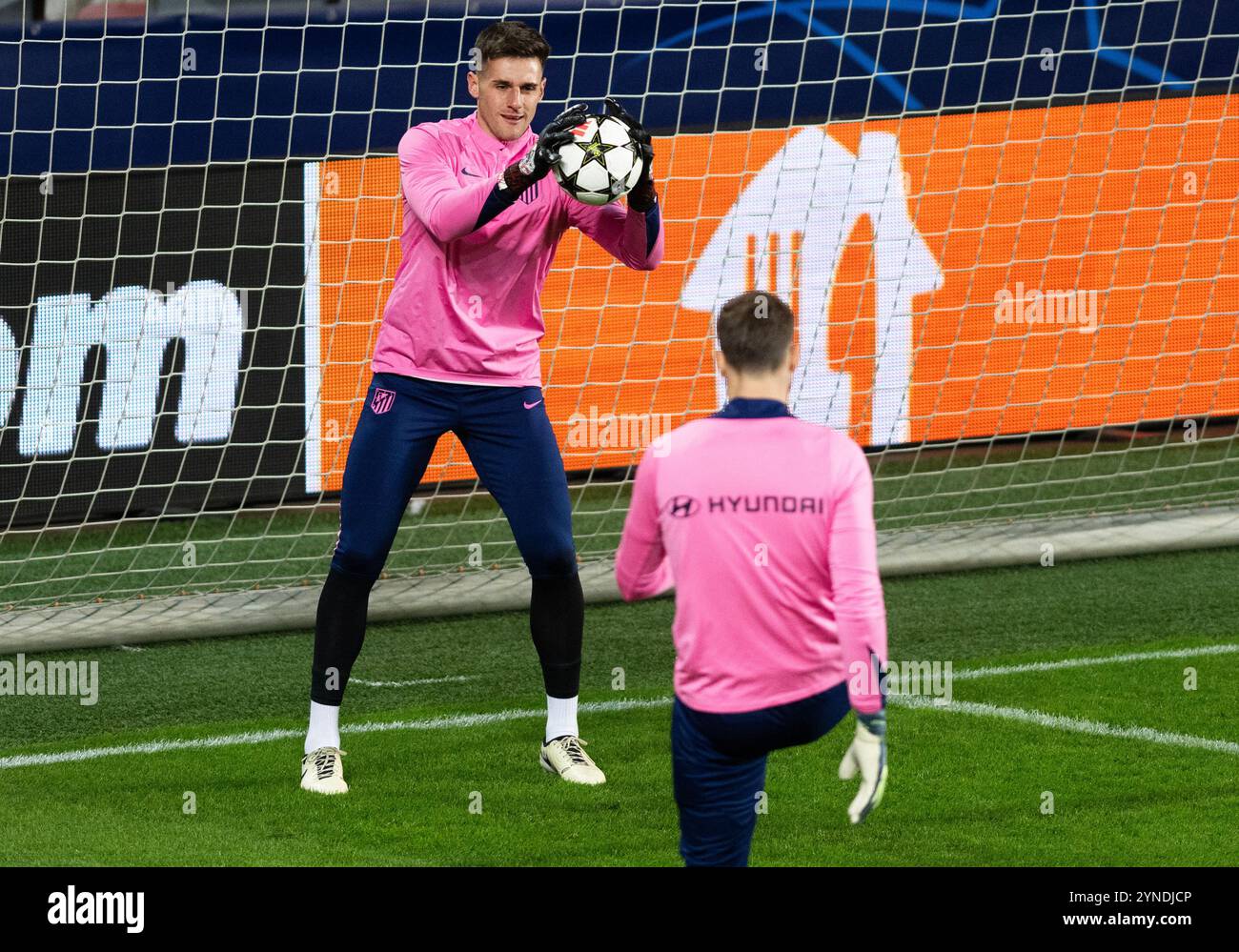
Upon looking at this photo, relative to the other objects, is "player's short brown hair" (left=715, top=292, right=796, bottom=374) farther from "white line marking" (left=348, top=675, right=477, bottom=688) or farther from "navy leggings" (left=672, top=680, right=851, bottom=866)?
"white line marking" (left=348, top=675, right=477, bottom=688)

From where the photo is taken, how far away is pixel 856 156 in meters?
9.53

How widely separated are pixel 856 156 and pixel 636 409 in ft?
5.64

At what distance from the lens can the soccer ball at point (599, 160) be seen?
185 inches

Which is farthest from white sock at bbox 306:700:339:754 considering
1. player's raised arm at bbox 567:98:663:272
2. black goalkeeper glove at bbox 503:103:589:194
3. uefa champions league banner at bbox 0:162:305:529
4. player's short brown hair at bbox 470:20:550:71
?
uefa champions league banner at bbox 0:162:305:529

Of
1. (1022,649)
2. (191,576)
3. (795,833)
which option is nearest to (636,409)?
(191,576)

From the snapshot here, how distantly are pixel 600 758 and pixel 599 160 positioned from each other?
1.89 metres

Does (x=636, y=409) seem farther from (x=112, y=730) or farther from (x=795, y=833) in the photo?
(x=795, y=833)

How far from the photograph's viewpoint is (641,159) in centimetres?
479

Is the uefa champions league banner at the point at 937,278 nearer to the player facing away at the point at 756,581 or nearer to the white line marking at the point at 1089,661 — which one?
the white line marking at the point at 1089,661

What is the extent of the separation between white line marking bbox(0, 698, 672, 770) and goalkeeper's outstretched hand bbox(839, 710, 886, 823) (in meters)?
2.79
